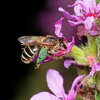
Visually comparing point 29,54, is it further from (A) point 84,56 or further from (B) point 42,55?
(A) point 84,56

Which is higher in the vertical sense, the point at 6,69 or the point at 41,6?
the point at 41,6

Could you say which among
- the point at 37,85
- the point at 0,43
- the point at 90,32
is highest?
the point at 90,32

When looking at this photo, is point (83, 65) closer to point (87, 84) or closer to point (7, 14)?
point (87, 84)

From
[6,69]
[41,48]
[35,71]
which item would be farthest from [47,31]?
[41,48]

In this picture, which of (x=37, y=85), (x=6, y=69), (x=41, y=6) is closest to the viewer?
(x=37, y=85)

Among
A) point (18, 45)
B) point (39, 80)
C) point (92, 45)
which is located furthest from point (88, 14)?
point (18, 45)

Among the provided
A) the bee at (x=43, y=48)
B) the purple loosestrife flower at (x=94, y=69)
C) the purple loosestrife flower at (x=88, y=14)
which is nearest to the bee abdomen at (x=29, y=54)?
the bee at (x=43, y=48)

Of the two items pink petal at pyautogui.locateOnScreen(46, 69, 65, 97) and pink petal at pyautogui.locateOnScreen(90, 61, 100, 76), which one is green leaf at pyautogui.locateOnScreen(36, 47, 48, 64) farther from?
pink petal at pyautogui.locateOnScreen(90, 61, 100, 76)
